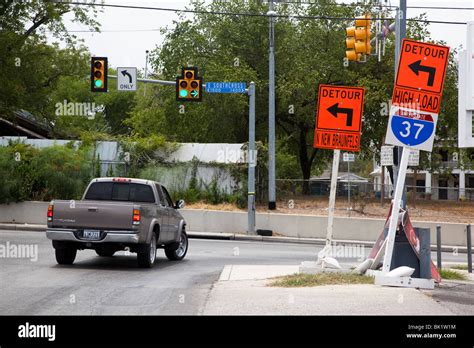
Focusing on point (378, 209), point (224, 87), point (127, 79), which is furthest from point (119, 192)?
point (378, 209)

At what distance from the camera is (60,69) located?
125 ft

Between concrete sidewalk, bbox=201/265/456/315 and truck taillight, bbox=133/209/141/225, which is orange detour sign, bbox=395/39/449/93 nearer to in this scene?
concrete sidewalk, bbox=201/265/456/315

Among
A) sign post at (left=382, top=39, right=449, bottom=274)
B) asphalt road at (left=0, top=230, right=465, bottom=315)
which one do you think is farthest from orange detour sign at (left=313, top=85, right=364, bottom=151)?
asphalt road at (left=0, top=230, right=465, bottom=315)

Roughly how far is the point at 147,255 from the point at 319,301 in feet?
20.7

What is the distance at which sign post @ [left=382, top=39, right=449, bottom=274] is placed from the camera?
11.9 meters

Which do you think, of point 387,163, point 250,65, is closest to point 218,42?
point 250,65

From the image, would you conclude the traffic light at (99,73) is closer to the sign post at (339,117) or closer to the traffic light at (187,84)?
the traffic light at (187,84)

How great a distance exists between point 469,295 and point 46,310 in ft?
20.6

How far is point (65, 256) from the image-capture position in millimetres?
16125

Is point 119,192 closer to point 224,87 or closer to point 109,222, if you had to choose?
point 109,222

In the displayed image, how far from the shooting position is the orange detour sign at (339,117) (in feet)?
43.8

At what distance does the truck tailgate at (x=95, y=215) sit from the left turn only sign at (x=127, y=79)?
11.7m

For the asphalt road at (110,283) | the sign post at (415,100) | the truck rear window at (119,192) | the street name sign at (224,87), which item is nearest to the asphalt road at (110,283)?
the asphalt road at (110,283)
